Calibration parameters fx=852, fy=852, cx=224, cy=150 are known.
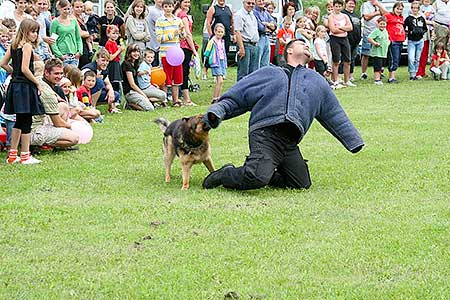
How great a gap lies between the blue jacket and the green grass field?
651 mm

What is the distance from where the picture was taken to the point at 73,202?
782 cm

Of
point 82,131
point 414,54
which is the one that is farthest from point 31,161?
point 414,54

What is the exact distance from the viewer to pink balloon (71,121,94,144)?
11328 millimetres

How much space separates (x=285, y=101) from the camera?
8.25 m

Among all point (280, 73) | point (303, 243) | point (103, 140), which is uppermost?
point (280, 73)

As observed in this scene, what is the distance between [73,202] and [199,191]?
128 centimetres

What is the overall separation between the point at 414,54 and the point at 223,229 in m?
14.7

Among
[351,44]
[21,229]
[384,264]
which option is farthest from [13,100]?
[351,44]

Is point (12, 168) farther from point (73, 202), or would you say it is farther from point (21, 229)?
point (21, 229)

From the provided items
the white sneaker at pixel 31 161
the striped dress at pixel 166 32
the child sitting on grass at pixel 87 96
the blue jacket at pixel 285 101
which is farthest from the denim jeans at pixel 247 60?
the blue jacket at pixel 285 101

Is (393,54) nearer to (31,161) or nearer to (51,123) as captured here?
(51,123)

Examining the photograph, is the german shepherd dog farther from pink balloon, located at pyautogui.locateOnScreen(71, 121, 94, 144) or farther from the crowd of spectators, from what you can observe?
pink balloon, located at pyautogui.locateOnScreen(71, 121, 94, 144)

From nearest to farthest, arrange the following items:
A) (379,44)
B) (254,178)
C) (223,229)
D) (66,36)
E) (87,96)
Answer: (223,229) < (254,178) < (87,96) < (66,36) < (379,44)

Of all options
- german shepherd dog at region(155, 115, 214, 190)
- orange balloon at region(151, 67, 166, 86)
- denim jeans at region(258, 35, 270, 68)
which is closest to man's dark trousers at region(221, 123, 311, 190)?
german shepherd dog at region(155, 115, 214, 190)
